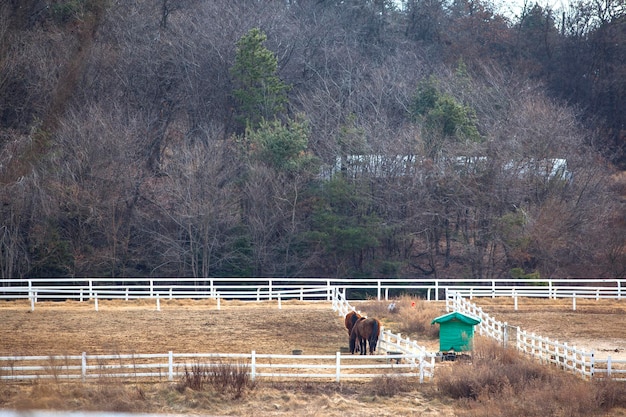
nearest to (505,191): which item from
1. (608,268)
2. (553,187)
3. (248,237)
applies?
(553,187)

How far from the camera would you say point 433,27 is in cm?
7456

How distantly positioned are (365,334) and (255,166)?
25.7 meters

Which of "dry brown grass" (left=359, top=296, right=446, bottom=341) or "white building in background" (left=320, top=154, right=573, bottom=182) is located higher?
"white building in background" (left=320, top=154, right=573, bottom=182)

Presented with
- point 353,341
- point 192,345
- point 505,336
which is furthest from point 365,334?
point 192,345

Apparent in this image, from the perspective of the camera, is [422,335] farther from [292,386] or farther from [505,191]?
[505,191]

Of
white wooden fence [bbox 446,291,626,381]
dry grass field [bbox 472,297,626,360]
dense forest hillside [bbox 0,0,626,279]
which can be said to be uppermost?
dense forest hillside [bbox 0,0,626,279]

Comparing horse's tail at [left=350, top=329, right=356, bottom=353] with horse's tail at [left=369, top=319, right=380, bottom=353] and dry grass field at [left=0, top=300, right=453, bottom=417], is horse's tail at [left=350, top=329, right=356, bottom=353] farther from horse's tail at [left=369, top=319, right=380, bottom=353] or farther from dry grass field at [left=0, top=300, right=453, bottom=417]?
dry grass field at [left=0, top=300, right=453, bottom=417]

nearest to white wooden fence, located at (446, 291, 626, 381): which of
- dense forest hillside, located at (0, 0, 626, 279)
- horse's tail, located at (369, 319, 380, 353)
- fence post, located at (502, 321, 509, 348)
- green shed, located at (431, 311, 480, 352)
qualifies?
fence post, located at (502, 321, 509, 348)

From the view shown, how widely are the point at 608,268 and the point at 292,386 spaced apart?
31169 mm

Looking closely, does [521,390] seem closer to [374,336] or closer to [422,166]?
[374,336]

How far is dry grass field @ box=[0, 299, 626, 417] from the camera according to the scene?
57.7 ft

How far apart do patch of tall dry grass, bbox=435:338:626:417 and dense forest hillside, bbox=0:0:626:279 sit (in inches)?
950

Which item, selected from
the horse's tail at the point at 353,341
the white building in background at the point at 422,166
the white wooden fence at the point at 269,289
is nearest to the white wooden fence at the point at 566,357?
the horse's tail at the point at 353,341

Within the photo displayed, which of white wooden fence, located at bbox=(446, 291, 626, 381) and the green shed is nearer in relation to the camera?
white wooden fence, located at bbox=(446, 291, 626, 381)
